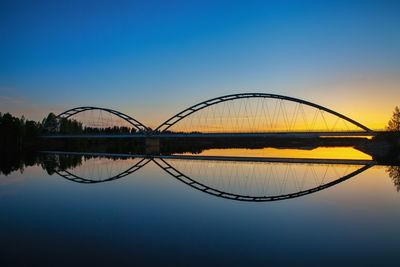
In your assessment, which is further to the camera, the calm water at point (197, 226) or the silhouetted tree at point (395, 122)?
the silhouetted tree at point (395, 122)

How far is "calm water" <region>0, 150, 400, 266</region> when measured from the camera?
8.11 meters

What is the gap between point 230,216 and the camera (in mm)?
12719

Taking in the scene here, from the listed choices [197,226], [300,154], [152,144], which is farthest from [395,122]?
[197,226]

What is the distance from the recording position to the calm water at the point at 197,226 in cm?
811

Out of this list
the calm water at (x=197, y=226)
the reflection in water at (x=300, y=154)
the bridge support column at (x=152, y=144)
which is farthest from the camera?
the bridge support column at (x=152, y=144)

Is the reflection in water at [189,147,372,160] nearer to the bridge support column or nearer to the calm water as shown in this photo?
the bridge support column

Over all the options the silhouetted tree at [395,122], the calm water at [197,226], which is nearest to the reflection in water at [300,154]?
the silhouetted tree at [395,122]

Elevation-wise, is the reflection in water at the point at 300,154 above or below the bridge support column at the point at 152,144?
below

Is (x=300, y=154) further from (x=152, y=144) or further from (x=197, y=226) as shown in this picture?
(x=197, y=226)

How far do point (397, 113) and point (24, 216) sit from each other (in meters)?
80.3

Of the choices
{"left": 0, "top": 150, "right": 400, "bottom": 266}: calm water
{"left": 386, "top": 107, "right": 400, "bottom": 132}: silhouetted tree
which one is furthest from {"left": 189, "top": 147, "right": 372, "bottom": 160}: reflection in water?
{"left": 0, "top": 150, "right": 400, "bottom": 266}: calm water

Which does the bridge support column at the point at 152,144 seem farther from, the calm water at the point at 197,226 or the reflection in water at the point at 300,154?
the calm water at the point at 197,226

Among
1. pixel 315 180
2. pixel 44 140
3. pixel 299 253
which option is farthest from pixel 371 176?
pixel 44 140

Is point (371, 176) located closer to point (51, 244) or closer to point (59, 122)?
point (51, 244)
